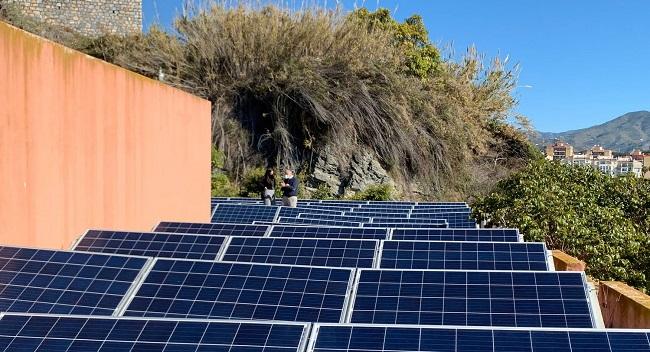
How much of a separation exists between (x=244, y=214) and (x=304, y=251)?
20.9ft

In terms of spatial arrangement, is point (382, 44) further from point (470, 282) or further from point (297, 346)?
point (297, 346)

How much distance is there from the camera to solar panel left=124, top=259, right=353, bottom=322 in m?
4.62

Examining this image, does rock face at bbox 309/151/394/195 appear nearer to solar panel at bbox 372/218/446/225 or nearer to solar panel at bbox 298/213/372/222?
solar panel at bbox 298/213/372/222

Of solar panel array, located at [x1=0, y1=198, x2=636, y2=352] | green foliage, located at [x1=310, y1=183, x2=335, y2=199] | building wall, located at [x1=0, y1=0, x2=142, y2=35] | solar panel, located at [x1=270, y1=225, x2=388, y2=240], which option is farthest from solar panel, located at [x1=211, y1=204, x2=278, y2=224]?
building wall, located at [x1=0, y1=0, x2=142, y2=35]

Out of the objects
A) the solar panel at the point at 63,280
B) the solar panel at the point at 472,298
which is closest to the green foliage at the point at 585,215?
the solar panel at the point at 472,298

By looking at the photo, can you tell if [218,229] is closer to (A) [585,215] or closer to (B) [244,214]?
(B) [244,214]

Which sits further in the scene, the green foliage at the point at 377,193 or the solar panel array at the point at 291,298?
the green foliage at the point at 377,193

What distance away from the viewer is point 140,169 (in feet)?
31.2

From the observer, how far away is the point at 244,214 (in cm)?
1305

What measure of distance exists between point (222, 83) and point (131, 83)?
13695 millimetres

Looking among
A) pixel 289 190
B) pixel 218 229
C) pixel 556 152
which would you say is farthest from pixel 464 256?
pixel 556 152

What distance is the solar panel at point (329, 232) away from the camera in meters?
8.62

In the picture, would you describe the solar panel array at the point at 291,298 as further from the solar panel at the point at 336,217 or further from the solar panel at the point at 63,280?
the solar panel at the point at 336,217

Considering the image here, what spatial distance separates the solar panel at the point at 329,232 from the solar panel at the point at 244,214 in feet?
10.6
